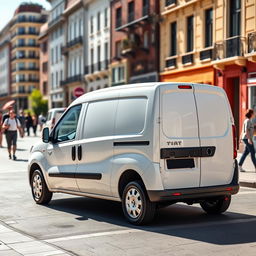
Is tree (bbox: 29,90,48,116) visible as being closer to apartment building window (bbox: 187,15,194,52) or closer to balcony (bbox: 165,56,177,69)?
balcony (bbox: 165,56,177,69)

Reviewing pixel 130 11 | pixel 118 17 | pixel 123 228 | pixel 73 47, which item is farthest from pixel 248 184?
pixel 73 47

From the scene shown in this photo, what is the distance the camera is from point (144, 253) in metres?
6.43

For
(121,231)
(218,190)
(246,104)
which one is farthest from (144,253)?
(246,104)

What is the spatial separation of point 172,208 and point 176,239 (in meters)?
2.63

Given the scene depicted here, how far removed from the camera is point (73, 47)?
182 feet

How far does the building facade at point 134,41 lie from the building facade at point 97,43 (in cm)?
285

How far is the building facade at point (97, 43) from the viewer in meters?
45.8

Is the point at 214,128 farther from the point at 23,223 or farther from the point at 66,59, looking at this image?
the point at 66,59

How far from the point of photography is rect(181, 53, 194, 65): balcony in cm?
2953

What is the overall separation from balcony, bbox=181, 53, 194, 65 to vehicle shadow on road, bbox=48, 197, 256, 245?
779 inches

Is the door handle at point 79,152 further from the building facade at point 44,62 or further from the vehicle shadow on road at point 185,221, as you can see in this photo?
the building facade at point 44,62

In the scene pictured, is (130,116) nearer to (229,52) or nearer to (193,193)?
(193,193)

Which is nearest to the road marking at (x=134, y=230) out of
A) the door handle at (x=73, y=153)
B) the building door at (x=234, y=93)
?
the door handle at (x=73, y=153)

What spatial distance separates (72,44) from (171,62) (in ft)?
82.7
